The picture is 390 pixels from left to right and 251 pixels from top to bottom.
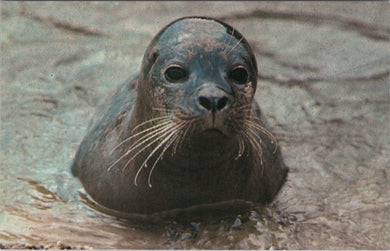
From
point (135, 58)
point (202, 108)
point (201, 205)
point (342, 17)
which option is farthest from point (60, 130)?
point (342, 17)

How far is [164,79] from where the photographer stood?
5.34 meters

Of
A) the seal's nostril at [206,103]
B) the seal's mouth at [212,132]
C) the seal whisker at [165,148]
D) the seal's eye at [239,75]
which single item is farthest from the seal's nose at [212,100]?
the seal's eye at [239,75]

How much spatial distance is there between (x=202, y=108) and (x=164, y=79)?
59 cm

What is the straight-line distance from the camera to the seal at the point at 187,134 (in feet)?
16.6

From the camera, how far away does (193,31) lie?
18.0 ft

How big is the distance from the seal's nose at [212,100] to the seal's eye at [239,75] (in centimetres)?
41

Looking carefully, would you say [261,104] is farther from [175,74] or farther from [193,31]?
[175,74]

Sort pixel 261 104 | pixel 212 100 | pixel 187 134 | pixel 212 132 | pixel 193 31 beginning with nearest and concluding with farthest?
pixel 212 100 → pixel 212 132 → pixel 187 134 → pixel 193 31 → pixel 261 104

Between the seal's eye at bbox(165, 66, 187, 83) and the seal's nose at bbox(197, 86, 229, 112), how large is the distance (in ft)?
1.24

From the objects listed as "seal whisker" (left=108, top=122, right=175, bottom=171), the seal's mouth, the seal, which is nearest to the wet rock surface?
the seal

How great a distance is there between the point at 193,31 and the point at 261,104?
9.60 feet

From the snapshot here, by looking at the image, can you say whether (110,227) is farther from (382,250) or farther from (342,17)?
(342,17)

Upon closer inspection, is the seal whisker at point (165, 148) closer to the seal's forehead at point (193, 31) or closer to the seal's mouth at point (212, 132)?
the seal's mouth at point (212, 132)

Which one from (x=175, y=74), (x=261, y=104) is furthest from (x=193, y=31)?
(x=261, y=104)
